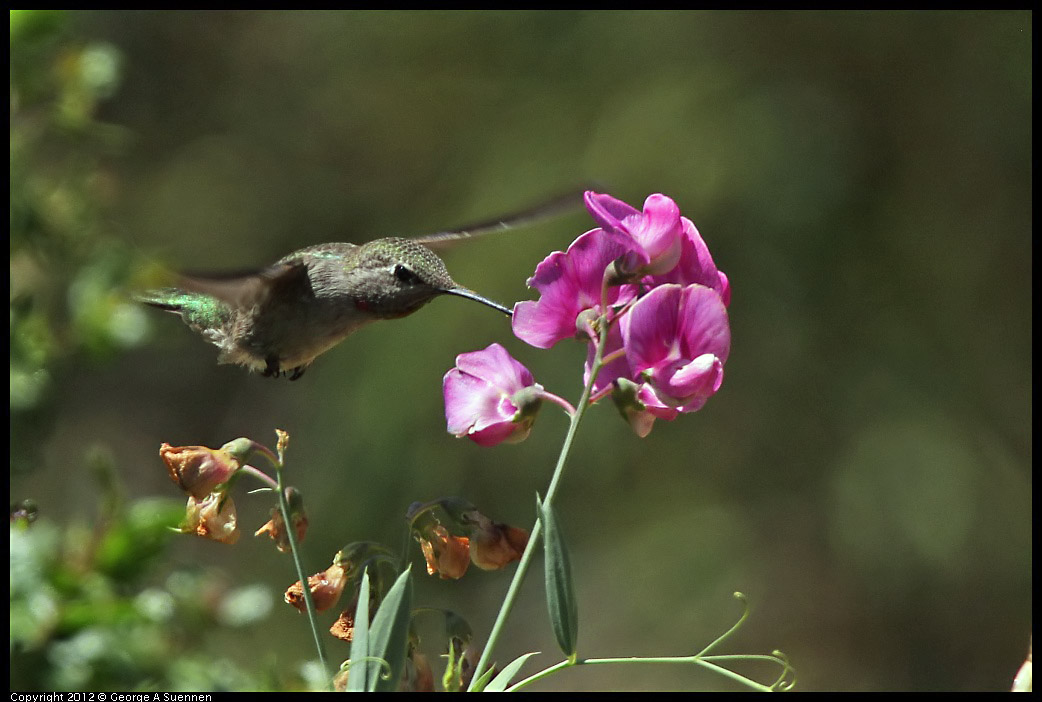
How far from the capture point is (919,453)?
509 centimetres

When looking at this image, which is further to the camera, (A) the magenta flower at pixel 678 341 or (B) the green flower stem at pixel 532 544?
(A) the magenta flower at pixel 678 341

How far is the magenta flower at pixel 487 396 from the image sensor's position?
1348 millimetres

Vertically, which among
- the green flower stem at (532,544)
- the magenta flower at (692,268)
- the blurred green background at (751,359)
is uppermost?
the magenta flower at (692,268)

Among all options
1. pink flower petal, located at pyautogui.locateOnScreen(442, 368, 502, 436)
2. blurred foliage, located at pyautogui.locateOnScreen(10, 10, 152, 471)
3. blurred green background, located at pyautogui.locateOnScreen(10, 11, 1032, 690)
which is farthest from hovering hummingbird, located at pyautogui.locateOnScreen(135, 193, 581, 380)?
blurred green background, located at pyautogui.locateOnScreen(10, 11, 1032, 690)

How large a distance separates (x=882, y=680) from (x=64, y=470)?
421 cm

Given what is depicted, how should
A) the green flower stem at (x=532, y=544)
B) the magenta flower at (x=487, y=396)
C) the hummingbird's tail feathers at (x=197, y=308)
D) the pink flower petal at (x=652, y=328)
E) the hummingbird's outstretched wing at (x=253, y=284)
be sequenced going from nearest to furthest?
the green flower stem at (x=532, y=544)
the pink flower petal at (x=652, y=328)
the magenta flower at (x=487, y=396)
the hummingbird's outstretched wing at (x=253, y=284)
the hummingbird's tail feathers at (x=197, y=308)

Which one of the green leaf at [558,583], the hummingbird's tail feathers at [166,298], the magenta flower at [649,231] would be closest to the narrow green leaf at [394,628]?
the green leaf at [558,583]

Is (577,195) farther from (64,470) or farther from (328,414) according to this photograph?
(64,470)

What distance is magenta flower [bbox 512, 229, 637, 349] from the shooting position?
1.32 m

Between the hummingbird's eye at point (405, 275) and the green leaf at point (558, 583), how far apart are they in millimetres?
888

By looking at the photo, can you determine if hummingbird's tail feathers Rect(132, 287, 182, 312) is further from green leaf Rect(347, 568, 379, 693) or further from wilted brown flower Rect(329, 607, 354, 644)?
green leaf Rect(347, 568, 379, 693)

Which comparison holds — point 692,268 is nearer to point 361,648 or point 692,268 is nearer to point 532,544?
point 532,544

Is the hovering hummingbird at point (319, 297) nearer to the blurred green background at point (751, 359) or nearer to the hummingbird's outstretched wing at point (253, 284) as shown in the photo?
the hummingbird's outstretched wing at point (253, 284)

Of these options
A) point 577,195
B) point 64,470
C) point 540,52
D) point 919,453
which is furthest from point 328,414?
point 577,195
